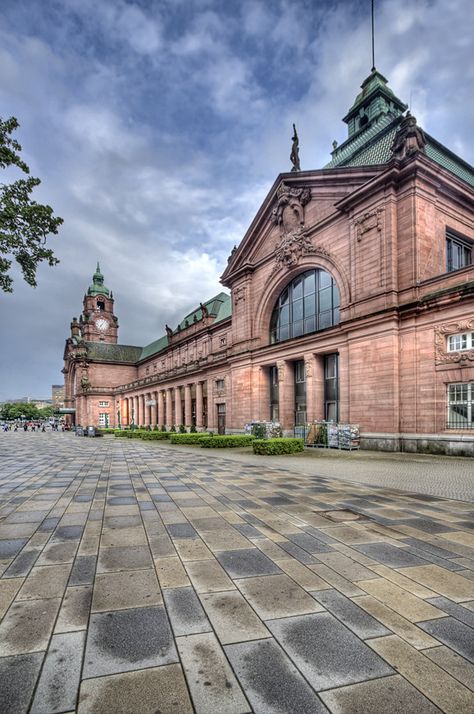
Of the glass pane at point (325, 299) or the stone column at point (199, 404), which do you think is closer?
the glass pane at point (325, 299)

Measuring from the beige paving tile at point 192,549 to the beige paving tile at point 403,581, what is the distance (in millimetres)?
2151

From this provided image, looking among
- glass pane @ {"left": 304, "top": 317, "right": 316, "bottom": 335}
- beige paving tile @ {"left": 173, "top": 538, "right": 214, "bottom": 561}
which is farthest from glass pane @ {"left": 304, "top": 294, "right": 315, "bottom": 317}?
beige paving tile @ {"left": 173, "top": 538, "right": 214, "bottom": 561}

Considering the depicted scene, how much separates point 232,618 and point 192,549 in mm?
1957

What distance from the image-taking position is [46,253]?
11898 millimetres

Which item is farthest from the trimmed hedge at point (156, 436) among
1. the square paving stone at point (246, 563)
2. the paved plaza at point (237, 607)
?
the square paving stone at point (246, 563)

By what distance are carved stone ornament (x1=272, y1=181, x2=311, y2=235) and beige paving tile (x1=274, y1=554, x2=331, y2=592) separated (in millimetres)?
28299

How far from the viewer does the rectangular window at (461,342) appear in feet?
60.3

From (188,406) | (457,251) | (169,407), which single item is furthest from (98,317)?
(457,251)

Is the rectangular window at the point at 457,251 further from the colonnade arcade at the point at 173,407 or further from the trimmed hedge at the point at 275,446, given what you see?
the colonnade arcade at the point at 173,407

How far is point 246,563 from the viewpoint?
16.1ft

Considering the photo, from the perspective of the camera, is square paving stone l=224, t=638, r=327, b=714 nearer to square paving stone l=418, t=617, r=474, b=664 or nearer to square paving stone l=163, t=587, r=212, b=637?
square paving stone l=163, t=587, r=212, b=637

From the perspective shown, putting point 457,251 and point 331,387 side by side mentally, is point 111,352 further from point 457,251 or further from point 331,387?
point 457,251

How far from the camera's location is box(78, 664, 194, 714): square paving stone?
2.45 meters

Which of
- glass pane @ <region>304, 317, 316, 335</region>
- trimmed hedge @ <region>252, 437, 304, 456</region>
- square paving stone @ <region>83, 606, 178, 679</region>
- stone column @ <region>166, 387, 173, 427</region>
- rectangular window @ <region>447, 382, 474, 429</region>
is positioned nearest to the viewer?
square paving stone @ <region>83, 606, 178, 679</region>
